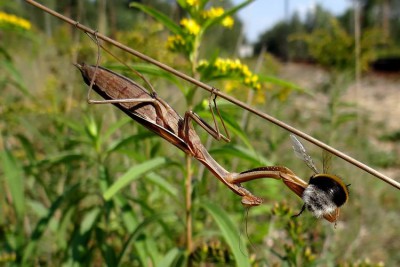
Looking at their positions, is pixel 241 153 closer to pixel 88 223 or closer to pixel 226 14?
pixel 226 14

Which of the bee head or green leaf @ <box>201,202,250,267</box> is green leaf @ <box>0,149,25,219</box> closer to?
green leaf @ <box>201,202,250,267</box>

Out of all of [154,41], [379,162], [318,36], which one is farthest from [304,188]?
[379,162]

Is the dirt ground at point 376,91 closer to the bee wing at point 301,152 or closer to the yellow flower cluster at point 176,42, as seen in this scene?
the yellow flower cluster at point 176,42

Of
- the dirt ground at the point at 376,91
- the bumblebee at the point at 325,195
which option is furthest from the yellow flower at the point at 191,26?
the dirt ground at the point at 376,91

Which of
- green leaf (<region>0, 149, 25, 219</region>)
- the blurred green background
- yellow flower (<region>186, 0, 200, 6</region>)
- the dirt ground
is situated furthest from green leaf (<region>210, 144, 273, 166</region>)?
the dirt ground

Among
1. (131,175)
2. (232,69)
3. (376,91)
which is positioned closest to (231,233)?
(131,175)
